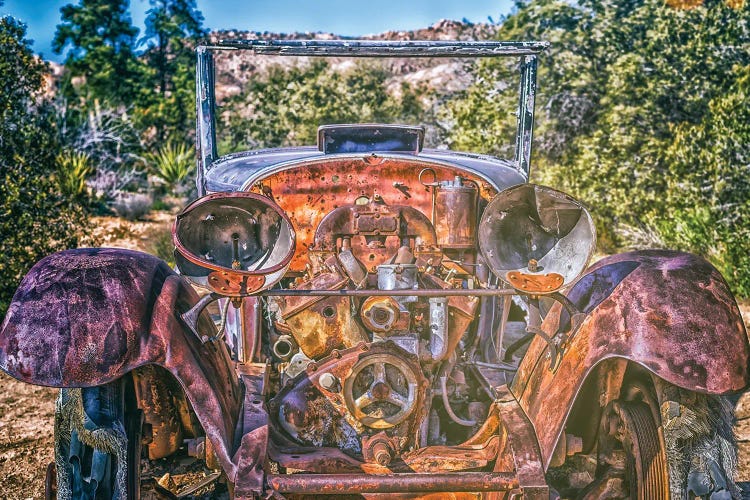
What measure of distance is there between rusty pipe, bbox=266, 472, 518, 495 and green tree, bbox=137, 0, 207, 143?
16870mm

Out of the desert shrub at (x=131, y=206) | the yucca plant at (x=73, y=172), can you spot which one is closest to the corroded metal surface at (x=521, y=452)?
the yucca plant at (x=73, y=172)

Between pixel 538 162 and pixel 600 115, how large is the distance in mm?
1495

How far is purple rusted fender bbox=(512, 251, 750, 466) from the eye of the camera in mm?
2553

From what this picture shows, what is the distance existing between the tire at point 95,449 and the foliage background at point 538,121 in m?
3.41

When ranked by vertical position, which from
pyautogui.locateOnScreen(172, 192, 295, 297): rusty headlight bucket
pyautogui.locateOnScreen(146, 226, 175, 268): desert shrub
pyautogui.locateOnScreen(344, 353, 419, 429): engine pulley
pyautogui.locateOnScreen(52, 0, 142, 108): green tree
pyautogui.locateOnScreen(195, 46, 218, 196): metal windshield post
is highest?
pyautogui.locateOnScreen(52, 0, 142, 108): green tree

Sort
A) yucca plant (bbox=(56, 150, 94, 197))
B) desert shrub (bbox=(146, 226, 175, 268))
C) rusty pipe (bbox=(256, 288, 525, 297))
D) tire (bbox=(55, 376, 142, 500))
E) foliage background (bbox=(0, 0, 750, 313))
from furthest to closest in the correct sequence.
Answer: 1. yucca plant (bbox=(56, 150, 94, 197))
2. desert shrub (bbox=(146, 226, 175, 268))
3. foliage background (bbox=(0, 0, 750, 313))
4. rusty pipe (bbox=(256, 288, 525, 297))
5. tire (bbox=(55, 376, 142, 500))

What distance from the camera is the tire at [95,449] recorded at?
2654mm

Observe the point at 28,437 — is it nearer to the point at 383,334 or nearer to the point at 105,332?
the point at 105,332

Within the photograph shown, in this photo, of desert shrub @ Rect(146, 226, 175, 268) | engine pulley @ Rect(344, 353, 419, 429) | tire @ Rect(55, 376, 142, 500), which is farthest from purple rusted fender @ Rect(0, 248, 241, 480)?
desert shrub @ Rect(146, 226, 175, 268)

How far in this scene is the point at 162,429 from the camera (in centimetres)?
314

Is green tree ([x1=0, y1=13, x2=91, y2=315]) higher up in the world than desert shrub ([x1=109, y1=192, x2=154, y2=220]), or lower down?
higher up

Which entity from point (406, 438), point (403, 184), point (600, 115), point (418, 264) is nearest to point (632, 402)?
point (406, 438)

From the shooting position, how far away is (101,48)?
790 inches

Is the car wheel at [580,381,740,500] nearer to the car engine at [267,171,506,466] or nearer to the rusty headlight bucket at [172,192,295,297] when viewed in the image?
the car engine at [267,171,506,466]
